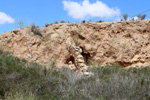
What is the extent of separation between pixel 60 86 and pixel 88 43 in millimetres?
5287

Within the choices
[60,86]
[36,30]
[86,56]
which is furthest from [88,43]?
[60,86]

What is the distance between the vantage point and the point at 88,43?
12.4m

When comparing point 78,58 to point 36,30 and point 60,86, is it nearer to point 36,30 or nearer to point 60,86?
point 36,30

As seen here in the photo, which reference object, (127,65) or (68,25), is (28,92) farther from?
(127,65)

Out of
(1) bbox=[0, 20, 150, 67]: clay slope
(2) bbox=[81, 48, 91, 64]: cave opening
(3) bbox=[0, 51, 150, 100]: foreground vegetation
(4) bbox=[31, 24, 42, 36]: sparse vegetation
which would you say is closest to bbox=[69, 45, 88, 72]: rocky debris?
(1) bbox=[0, 20, 150, 67]: clay slope

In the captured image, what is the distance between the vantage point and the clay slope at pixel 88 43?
11000mm

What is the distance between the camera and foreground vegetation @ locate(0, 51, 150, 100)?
696cm

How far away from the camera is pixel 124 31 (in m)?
13.2

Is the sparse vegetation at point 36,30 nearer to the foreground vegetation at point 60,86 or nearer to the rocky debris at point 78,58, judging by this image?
the rocky debris at point 78,58

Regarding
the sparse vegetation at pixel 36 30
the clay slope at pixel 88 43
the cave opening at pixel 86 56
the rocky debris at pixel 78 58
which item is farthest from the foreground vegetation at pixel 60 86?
the cave opening at pixel 86 56

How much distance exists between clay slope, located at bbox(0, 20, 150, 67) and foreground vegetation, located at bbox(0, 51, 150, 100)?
1.86 m

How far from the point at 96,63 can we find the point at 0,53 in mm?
5590

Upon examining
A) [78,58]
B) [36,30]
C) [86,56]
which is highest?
[36,30]

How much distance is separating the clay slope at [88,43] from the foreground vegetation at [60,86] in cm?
186
